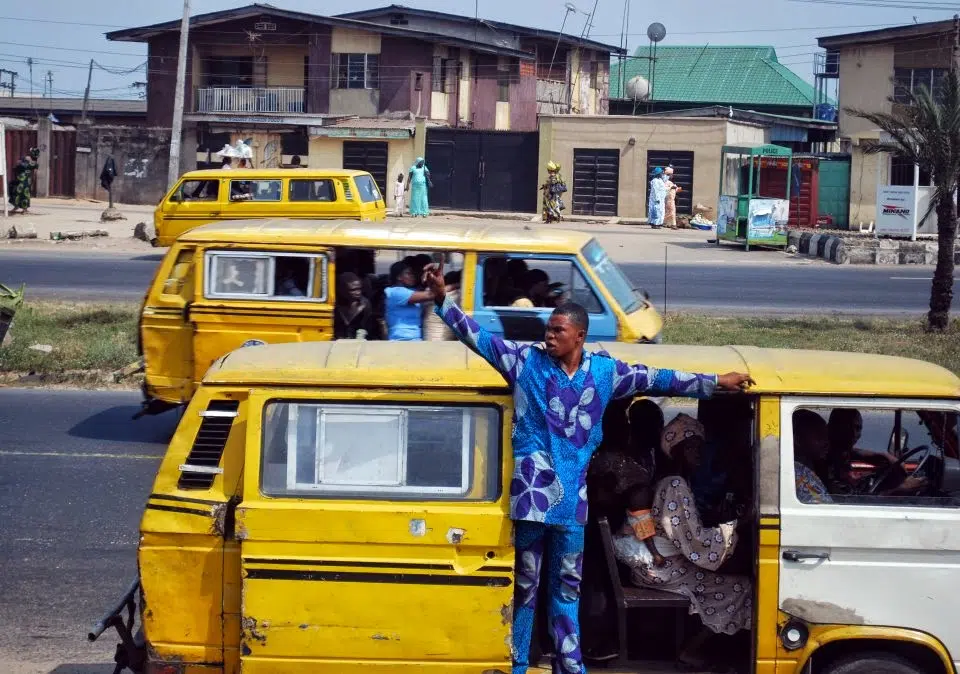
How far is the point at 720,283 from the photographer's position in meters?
22.6

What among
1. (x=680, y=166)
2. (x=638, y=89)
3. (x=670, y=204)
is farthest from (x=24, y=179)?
(x=638, y=89)

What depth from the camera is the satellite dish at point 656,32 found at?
52.4m

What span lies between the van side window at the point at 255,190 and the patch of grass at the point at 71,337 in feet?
18.1

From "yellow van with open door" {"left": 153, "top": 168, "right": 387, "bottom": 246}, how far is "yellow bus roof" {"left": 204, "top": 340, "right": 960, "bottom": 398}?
17528 millimetres

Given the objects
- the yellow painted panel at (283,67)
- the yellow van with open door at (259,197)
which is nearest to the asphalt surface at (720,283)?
the yellow van with open door at (259,197)

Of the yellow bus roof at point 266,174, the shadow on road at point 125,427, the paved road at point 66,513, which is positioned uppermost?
the yellow bus roof at point 266,174

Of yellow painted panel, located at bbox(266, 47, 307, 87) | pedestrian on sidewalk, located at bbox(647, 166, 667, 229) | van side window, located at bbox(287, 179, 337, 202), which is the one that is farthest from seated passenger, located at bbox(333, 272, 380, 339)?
yellow painted panel, located at bbox(266, 47, 307, 87)

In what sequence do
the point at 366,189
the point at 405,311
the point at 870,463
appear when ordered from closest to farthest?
the point at 870,463 < the point at 405,311 < the point at 366,189

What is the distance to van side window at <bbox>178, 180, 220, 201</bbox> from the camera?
22703mm

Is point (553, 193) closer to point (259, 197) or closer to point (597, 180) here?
point (597, 180)

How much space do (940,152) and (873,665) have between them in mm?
14109

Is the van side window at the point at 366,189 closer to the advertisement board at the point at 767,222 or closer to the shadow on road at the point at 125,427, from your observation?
the advertisement board at the point at 767,222

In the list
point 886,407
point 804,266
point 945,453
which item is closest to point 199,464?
point 886,407

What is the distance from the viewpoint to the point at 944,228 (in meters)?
16.4
